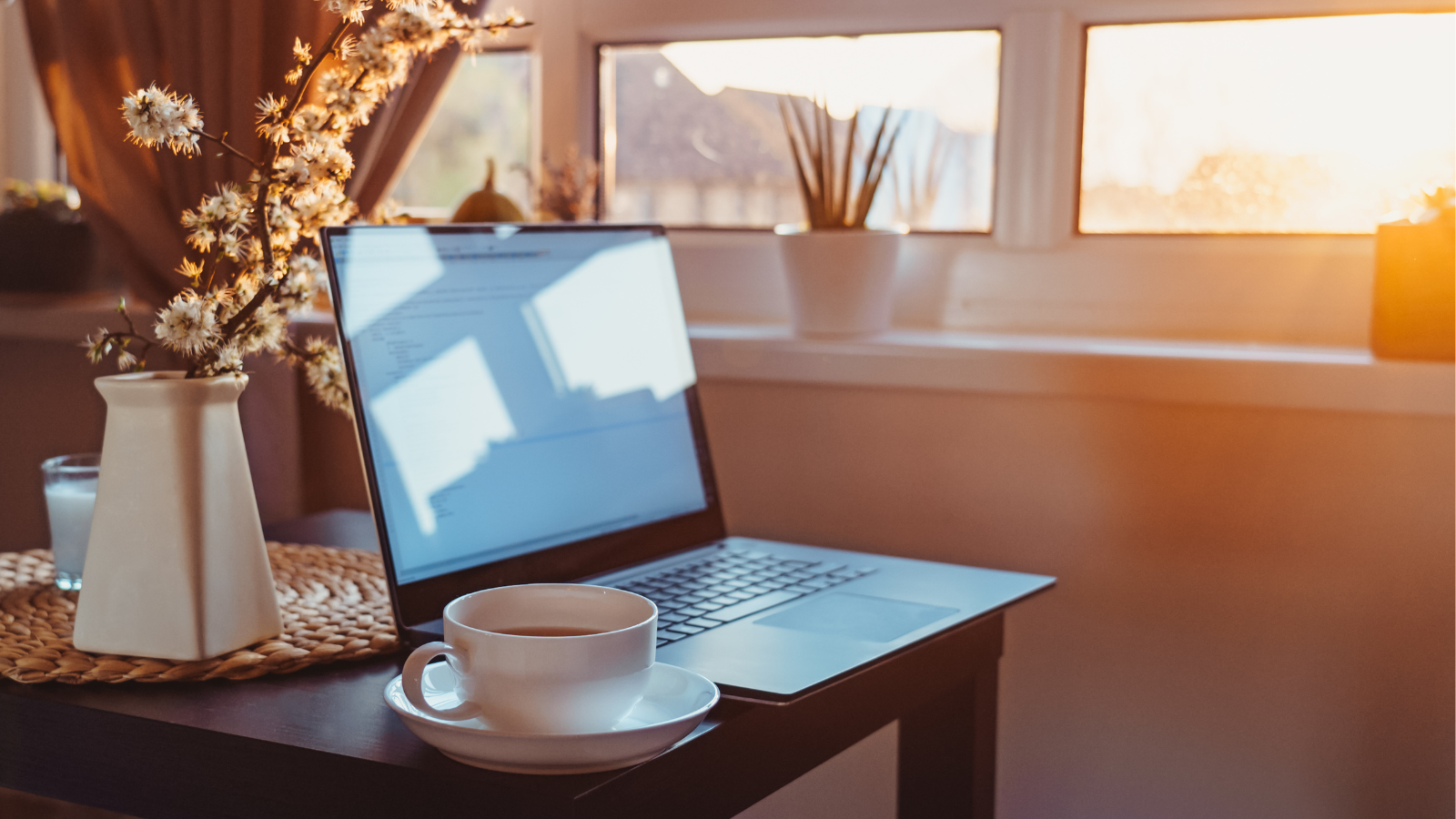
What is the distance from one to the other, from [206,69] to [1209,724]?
1241mm

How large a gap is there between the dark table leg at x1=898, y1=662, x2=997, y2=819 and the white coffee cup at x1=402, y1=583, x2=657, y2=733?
45cm

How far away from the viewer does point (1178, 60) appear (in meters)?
1.31

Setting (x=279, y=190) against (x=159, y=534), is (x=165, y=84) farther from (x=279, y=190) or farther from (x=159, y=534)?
(x=159, y=534)

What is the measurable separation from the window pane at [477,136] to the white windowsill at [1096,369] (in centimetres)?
43

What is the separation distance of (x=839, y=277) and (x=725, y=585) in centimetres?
49

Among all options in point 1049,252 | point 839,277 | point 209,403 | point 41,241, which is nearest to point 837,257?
point 839,277

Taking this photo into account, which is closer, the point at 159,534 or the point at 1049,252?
the point at 159,534

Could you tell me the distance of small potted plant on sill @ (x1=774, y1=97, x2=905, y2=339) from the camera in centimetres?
129

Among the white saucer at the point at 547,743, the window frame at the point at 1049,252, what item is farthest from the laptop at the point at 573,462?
the window frame at the point at 1049,252

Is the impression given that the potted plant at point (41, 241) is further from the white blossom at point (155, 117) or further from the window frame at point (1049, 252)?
the white blossom at point (155, 117)

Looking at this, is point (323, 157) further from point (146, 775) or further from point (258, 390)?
point (258, 390)

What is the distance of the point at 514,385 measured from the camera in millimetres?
896

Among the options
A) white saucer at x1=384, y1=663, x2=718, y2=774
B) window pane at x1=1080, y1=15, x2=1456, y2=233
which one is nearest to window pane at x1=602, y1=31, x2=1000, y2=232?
window pane at x1=1080, y1=15, x2=1456, y2=233

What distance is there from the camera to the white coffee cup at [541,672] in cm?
55
